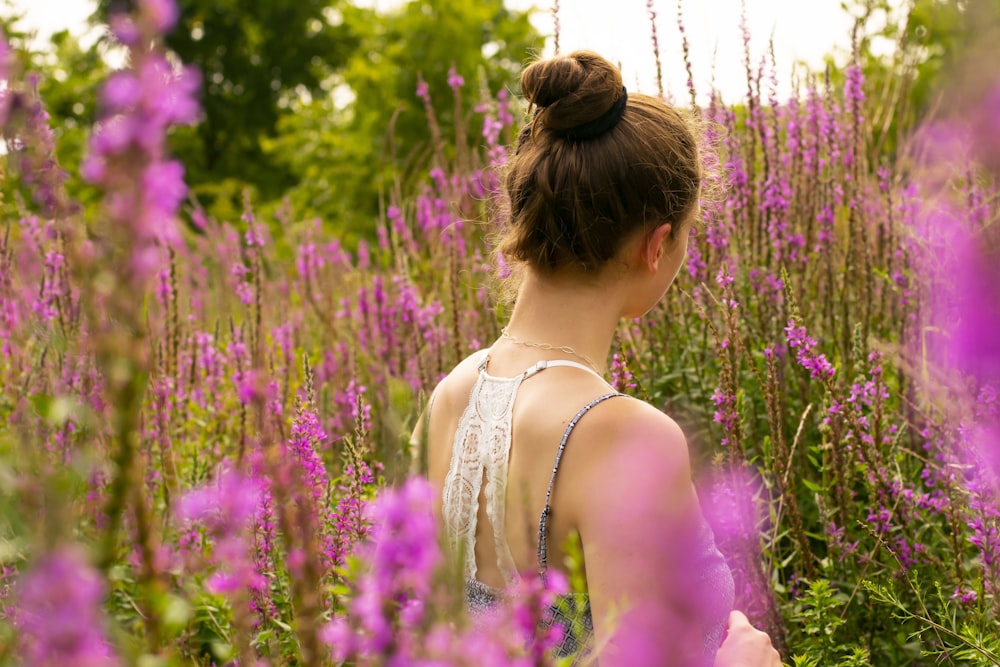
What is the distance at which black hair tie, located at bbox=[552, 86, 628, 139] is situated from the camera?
1870 mm

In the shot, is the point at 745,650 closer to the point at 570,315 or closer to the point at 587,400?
the point at 587,400

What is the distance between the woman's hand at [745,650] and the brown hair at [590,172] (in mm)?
750

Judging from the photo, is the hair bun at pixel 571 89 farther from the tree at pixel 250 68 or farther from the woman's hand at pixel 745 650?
the tree at pixel 250 68

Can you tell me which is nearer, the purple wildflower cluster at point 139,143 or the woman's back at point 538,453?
the purple wildflower cluster at point 139,143

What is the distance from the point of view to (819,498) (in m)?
2.14

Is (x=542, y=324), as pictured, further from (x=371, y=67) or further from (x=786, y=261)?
(x=371, y=67)

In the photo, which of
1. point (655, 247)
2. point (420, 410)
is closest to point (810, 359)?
point (655, 247)

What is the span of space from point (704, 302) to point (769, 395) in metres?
1.18

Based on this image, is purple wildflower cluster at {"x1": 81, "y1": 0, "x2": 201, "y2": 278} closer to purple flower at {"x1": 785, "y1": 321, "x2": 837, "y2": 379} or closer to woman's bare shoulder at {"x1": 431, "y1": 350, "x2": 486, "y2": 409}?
woman's bare shoulder at {"x1": 431, "y1": 350, "x2": 486, "y2": 409}

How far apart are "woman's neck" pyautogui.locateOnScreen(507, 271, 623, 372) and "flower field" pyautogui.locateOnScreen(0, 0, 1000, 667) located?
33 centimetres

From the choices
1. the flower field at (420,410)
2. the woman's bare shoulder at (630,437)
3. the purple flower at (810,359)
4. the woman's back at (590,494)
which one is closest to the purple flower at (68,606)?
the flower field at (420,410)

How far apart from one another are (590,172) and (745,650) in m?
0.94

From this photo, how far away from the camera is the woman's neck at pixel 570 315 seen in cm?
189

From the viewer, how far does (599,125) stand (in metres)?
1.87
